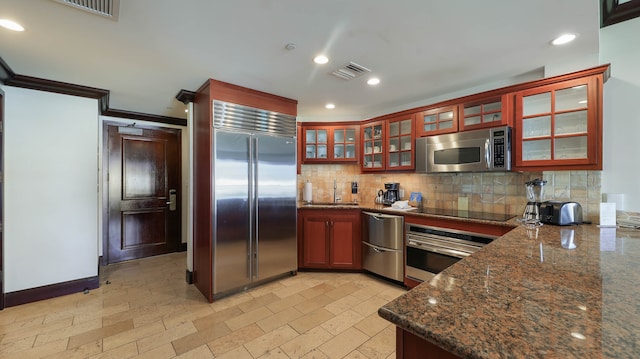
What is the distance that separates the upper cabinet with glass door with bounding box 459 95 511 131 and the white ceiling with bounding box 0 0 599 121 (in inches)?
10.2

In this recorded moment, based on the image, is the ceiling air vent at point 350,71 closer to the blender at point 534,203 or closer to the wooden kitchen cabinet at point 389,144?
the wooden kitchen cabinet at point 389,144

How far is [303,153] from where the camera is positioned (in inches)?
156

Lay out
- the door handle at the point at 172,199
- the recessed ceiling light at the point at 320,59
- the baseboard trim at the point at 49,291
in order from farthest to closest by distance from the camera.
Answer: the door handle at the point at 172,199, the baseboard trim at the point at 49,291, the recessed ceiling light at the point at 320,59

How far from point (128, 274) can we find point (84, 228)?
2.77ft

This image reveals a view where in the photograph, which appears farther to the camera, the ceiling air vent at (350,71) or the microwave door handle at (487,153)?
the microwave door handle at (487,153)

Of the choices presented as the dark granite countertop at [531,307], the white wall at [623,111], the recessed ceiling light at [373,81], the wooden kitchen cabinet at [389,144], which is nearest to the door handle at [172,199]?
the wooden kitchen cabinet at [389,144]

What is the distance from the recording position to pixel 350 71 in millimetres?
2455

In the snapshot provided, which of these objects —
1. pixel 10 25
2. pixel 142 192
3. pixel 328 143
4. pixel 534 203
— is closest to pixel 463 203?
pixel 534 203

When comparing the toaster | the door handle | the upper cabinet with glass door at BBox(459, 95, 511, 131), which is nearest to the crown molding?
the door handle

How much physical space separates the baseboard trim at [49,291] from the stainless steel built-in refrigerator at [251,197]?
1.57 m

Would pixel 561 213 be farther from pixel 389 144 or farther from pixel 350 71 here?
pixel 350 71

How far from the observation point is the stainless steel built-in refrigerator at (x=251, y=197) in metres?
2.69

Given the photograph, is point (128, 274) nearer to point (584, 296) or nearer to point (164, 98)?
point (164, 98)

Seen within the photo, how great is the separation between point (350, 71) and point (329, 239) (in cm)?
206
